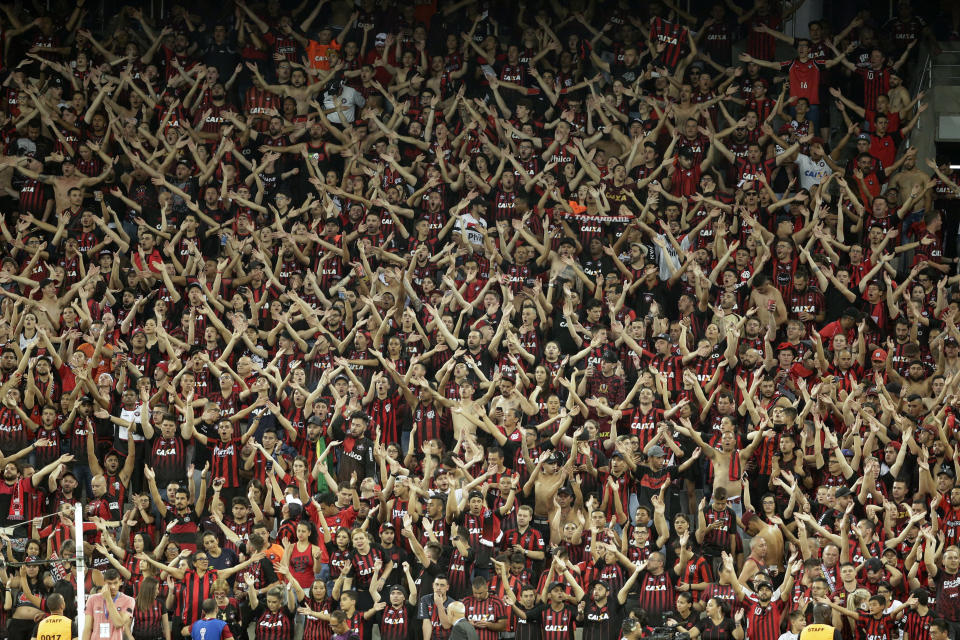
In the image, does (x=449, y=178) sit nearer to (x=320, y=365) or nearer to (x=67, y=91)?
(x=320, y=365)

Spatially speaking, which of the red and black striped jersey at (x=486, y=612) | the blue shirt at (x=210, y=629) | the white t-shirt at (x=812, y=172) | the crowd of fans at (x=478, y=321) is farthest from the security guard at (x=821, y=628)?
the white t-shirt at (x=812, y=172)

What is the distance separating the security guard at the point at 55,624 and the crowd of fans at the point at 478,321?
0.05m

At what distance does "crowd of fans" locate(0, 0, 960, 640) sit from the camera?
1734cm

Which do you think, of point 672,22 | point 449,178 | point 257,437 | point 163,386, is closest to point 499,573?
point 257,437

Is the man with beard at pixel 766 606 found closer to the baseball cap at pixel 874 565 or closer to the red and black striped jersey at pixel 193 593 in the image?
the baseball cap at pixel 874 565

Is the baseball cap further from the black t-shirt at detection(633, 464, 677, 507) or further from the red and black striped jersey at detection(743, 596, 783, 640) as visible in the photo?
the black t-shirt at detection(633, 464, 677, 507)

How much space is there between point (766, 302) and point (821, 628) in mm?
5630

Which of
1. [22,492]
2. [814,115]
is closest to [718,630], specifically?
[22,492]

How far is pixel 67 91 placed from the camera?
23.6m

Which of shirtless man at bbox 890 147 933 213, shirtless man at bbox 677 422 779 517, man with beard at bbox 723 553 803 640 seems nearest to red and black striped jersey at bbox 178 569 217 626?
man with beard at bbox 723 553 803 640

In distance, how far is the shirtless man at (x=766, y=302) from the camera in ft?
67.6

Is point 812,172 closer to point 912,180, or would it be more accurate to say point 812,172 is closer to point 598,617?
point 912,180

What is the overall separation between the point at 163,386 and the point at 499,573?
15.8 feet

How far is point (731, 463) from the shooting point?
729 inches
